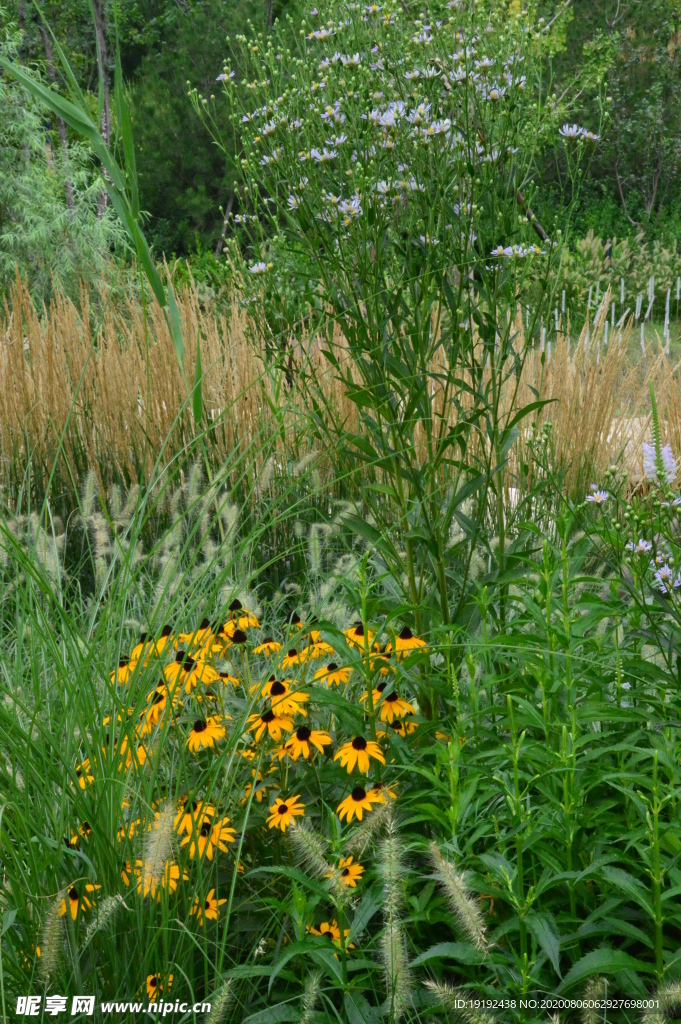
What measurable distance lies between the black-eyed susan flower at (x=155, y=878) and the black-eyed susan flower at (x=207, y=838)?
→ 40 mm

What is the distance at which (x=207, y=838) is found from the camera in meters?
1.56

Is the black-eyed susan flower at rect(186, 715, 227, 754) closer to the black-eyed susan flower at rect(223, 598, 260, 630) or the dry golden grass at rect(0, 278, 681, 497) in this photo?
the black-eyed susan flower at rect(223, 598, 260, 630)

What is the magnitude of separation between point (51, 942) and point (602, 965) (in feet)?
2.47

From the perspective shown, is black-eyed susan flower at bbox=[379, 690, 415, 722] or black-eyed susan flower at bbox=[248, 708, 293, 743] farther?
black-eyed susan flower at bbox=[379, 690, 415, 722]

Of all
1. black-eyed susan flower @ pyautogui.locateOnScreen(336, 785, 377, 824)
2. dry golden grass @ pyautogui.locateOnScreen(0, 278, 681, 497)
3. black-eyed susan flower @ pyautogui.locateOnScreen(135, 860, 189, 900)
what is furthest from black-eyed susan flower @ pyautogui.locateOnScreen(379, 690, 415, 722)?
dry golden grass @ pyautogui.locateOnScreen(0, 278, 681, 497)

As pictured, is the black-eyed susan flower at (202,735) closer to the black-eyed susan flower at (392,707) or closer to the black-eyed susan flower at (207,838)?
the black-eyed susan flower at (207,838)

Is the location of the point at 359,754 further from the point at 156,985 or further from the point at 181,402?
the point at 181,402

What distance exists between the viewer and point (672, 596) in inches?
71.0

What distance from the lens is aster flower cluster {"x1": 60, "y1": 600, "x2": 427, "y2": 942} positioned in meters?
1.54

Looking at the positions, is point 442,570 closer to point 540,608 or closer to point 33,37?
point 540,608

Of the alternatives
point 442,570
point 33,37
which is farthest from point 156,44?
point 442,570

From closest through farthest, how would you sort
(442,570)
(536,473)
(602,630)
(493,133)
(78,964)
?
(78,964) < (602,630) < (442,570) < (493,133) < (536,473)

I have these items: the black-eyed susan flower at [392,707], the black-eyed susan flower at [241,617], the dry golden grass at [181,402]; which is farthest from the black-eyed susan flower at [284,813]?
the dry golden grass at [181,402]

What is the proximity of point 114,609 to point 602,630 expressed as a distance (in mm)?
1009
